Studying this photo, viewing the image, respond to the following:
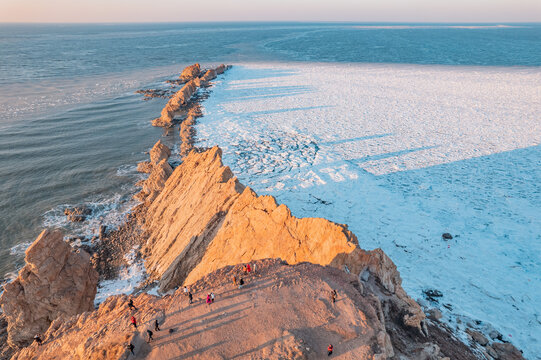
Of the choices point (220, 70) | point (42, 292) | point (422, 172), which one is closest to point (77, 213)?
point (42, 292)

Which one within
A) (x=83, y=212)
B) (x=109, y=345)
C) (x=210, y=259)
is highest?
(x=109, y=345)

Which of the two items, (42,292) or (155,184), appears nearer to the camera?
(42,292)

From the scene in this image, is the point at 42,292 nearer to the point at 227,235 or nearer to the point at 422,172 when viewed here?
the point at 227,235

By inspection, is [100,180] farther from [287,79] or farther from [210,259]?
[287,79]

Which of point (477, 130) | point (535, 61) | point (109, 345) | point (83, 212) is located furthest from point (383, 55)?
point (109, 345)

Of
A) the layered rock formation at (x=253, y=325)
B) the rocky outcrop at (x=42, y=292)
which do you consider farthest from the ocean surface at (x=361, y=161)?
the layered rock formation at (x=253, y=325)

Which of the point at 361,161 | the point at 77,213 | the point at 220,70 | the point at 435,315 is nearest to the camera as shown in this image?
the point at 435,315
